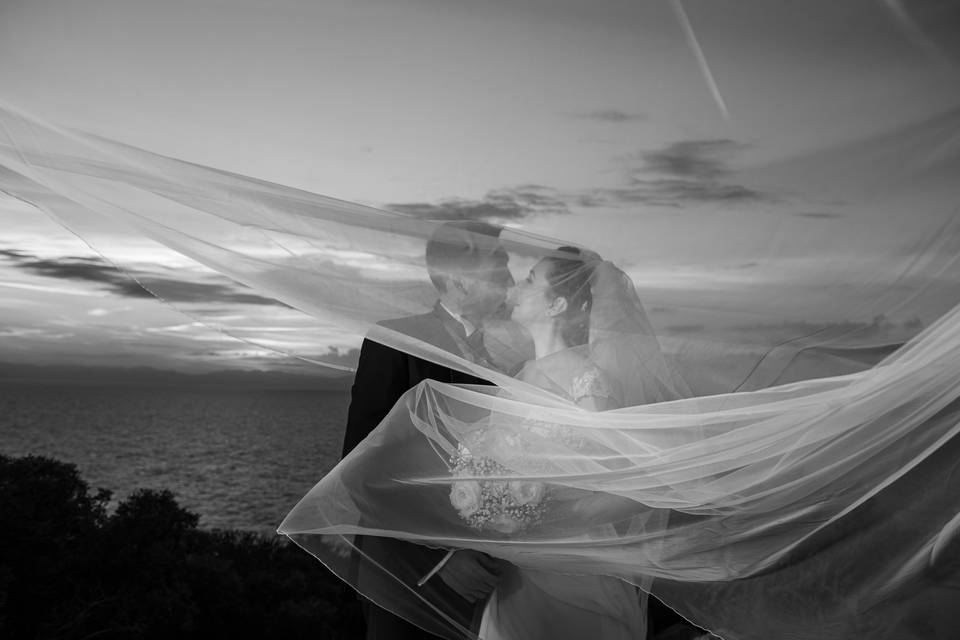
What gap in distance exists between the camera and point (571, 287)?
1853mm

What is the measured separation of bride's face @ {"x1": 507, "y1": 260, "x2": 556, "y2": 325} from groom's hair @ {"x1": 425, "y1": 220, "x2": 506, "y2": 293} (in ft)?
0.25

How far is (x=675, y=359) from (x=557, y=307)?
26 cm

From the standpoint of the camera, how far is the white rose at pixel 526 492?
1.91 m

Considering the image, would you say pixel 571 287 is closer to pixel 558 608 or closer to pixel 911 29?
pixel 558 608

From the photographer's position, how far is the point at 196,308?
185 centimetres

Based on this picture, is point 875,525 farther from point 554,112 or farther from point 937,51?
point 554,112

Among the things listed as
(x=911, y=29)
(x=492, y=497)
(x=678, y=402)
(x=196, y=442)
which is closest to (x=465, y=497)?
(x=492, y=497)

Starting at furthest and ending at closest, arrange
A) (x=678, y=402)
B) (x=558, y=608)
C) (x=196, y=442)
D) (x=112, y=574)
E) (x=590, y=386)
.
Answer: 1. (x=196, y=442)
2. (x=112, y=574)
3. (x=558, y=608)
4. (x=590, y=386)
5. (x=678, y=402)

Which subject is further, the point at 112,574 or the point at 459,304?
the point at 112,574

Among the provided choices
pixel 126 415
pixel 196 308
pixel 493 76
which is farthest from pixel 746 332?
pixel 126 415

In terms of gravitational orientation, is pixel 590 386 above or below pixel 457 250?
below

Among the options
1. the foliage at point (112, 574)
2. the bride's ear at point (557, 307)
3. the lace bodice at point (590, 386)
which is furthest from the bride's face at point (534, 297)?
the foliage at point (112, 574)

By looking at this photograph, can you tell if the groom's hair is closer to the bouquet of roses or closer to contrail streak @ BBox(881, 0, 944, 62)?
the bouquet of roses

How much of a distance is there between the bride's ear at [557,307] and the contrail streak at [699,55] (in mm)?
552
